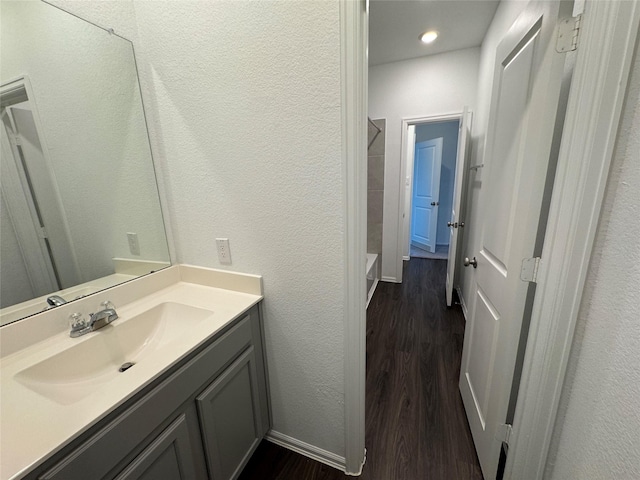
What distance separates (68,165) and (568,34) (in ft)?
5.85

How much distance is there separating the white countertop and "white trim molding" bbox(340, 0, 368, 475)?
46cm

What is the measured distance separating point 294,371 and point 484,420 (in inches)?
36.6

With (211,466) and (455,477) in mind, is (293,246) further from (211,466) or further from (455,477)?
(455,477)

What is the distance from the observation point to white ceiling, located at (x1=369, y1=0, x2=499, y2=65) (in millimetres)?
1975

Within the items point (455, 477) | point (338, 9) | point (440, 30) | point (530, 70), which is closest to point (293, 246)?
point (338, 9)

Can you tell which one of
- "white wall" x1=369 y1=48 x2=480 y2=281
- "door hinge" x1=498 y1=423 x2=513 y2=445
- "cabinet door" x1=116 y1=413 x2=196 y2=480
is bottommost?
"door hinge" x1=498 y1=423 x2=513 y2=445

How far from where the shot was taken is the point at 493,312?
115cm

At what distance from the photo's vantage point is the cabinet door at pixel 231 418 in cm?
95

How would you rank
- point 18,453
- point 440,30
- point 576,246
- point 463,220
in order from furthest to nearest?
point 463,220
point 440,30
point 576,246
point 18,453

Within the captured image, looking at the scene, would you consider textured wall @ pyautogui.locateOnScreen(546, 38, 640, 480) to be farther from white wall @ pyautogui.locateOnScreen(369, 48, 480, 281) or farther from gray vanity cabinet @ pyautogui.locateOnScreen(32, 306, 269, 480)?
white wall @ pyautogui.locateOnScreen(369, 48, 480, 281)

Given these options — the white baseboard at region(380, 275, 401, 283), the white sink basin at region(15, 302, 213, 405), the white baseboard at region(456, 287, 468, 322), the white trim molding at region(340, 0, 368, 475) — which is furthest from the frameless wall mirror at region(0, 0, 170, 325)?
the white baseboard at region(380, 275, 401, 283)

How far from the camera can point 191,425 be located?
2.90 feet

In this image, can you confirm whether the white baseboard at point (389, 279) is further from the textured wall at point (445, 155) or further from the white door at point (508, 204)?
the white door at point (508, 204)

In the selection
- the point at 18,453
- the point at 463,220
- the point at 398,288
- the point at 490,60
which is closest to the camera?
the point at 18,453
